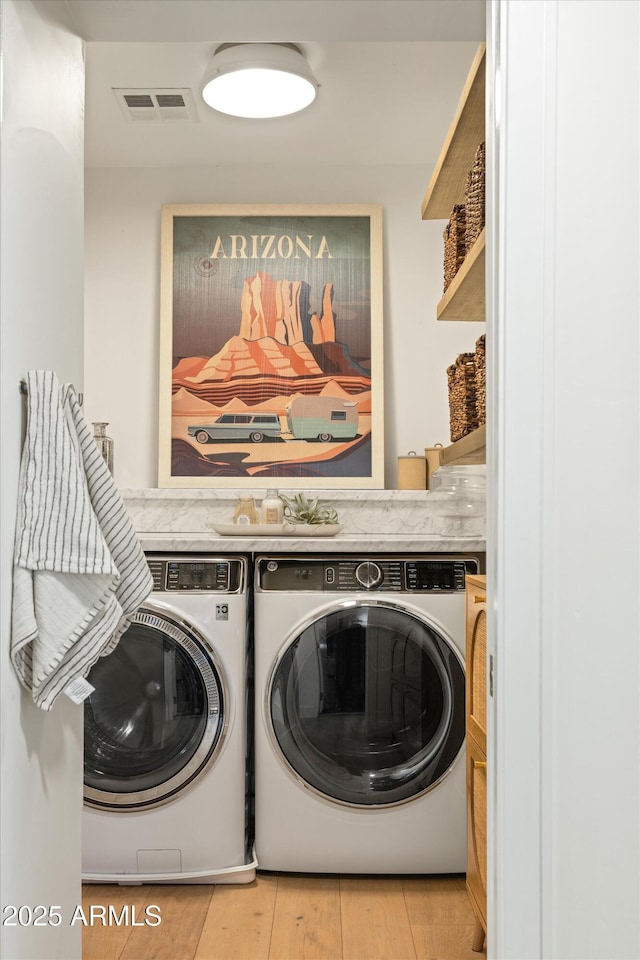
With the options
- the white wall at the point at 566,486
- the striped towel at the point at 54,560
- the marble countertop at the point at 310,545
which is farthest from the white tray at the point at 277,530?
the white wall at the point at 566,486

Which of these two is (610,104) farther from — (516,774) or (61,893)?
(61,893)

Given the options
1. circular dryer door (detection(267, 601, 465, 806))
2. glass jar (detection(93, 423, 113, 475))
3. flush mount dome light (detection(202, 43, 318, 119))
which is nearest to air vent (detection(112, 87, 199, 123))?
flush mount dome light (detection(202, 43, 318, 119))

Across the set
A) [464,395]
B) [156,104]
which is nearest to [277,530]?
[464,395]

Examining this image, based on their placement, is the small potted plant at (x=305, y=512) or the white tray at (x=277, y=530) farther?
the small potted plant at (x=305, y=512)

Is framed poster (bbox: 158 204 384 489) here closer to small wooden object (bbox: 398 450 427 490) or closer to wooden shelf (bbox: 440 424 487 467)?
small wooden object (bbox: 398 450 427 490)

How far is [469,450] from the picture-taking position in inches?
82.0

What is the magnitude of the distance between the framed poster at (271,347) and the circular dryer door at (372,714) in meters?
0.95

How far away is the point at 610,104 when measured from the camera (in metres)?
1.20

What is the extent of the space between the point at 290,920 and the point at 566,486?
163 centimetres

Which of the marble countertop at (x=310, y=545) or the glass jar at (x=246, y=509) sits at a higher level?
the glass jar at (x=246, y=509)

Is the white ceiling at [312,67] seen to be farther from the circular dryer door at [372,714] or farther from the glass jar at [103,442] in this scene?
the circular dryer door at [372,714]

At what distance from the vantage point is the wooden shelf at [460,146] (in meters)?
1.89

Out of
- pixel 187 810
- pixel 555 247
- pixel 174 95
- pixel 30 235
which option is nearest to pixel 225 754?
pixel 187 810

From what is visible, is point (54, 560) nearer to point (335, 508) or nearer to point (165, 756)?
point (165, 756)
